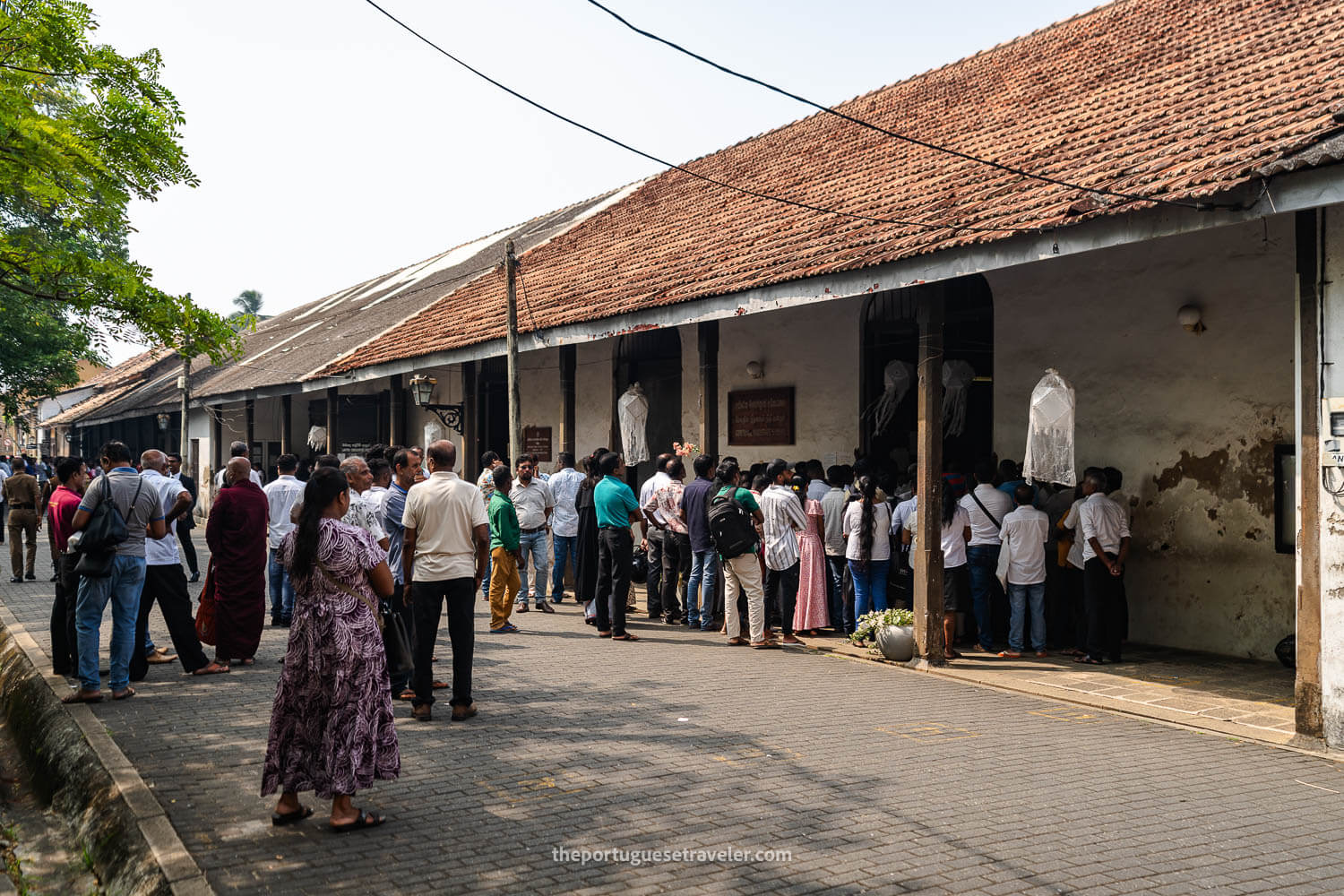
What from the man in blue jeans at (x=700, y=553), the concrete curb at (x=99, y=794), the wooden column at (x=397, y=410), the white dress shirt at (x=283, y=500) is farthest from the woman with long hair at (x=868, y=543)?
the wooden column at (x=397, y=410)

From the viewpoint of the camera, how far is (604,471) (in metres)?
10.6

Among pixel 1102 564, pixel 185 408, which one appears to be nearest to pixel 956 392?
pixel 1102 564

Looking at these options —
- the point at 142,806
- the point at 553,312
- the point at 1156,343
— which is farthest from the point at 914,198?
the point at 142,806

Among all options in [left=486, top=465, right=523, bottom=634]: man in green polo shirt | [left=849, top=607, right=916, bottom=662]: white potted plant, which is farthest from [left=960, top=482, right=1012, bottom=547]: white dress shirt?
[left=486, top=465, right=523, bottom=634]: man in green polo shirt

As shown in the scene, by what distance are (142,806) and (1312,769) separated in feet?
19.9

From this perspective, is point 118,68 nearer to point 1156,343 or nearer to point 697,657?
point 697,657

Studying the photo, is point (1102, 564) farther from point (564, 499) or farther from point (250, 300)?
point (250, 300)

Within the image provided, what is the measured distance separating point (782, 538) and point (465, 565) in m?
4.14

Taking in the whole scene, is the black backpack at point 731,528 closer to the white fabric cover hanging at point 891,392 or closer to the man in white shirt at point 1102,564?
the man in white shirt at point 1102,564

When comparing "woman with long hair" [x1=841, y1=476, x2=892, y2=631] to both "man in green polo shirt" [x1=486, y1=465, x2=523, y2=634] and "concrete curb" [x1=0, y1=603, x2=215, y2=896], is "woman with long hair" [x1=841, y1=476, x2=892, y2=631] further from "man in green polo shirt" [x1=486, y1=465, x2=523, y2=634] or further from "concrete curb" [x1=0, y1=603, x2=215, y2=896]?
"concrete curb" [x1=0, y1=603, x2=215, y2=896]

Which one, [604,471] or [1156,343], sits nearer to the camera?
[1156,343]

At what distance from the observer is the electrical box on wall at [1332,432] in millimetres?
6023

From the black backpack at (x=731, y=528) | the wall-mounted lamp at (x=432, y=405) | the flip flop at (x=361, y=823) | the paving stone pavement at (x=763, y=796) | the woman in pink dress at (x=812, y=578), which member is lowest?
the paving stone pavement at (x=763, y=796)

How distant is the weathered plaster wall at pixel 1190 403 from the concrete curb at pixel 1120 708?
7.23 ft
